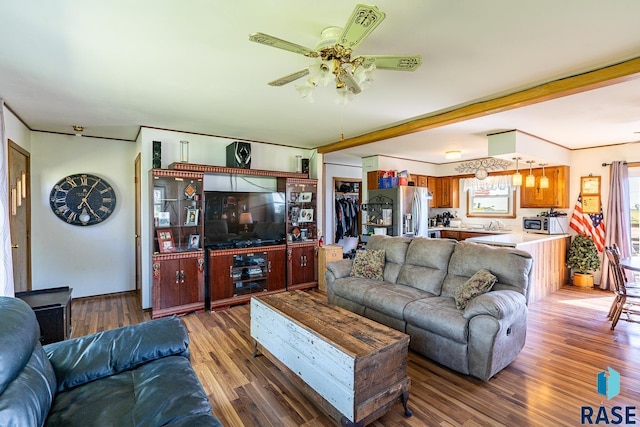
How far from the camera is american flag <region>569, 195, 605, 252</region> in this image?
532 cm

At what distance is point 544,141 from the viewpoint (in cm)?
493

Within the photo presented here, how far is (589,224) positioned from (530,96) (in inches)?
159

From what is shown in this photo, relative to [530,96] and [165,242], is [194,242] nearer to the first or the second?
[165,242]

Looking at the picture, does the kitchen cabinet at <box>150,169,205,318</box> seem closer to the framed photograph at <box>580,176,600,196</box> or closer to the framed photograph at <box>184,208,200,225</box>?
the framed photograph at <box>184,208,200,225</box>

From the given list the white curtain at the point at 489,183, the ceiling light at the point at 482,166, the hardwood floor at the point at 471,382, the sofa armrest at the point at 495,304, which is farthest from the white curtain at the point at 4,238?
the white curtain at the point at 489,183

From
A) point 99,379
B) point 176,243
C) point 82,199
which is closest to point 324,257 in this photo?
point 176,243

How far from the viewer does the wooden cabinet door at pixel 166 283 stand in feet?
12.8

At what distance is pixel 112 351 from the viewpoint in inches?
73.8

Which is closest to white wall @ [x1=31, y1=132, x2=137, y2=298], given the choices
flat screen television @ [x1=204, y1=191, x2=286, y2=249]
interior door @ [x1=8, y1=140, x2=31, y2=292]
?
interior door @ [x1=8, y1=140, x2=31, y2=292]

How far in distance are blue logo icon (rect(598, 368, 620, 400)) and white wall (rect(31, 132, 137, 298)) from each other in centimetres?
593

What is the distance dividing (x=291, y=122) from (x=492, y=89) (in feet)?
7.50

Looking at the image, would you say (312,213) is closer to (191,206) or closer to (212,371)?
(191,206)

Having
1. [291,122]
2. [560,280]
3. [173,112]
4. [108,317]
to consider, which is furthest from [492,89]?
[108,317]

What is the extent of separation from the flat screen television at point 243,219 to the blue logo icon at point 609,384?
13.0 feet
